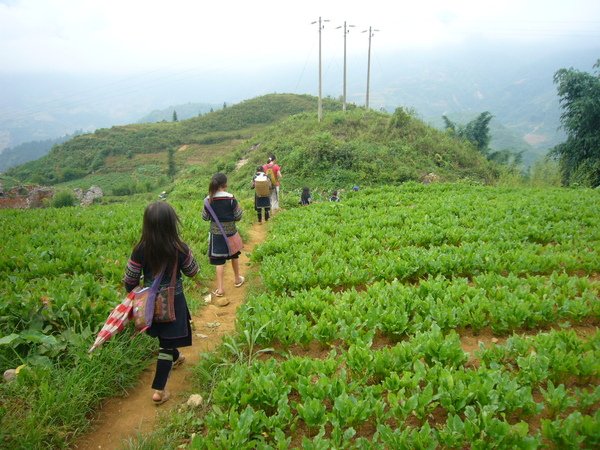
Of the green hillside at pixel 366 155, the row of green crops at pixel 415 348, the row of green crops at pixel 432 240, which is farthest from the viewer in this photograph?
the green hillside at pixel 366 155

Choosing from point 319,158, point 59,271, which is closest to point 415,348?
point 59,271

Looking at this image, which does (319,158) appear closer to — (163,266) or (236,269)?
(236,269)

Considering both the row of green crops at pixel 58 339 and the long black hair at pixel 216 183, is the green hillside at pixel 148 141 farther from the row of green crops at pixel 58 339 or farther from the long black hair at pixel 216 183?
the long black hair at pixel 216 183

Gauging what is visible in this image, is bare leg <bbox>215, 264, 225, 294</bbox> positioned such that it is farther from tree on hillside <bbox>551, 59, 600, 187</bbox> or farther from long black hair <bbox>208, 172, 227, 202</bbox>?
tree on hillside <bbox>551, 59, 600, 187</bbox>

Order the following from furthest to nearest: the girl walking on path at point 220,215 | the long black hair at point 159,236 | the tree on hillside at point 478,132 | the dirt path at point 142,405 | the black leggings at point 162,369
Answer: the tree on hillside at point 478,132 → the girl walking on path at point 220,215 → the black leggings at point 162,369 → the long black hair at point 159,236 → the dirt path at point 142,405

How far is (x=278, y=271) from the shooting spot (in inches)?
270

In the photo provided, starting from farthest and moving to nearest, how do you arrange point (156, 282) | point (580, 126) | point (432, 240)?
point (580, 126), point (432, 240), point (156, 282)

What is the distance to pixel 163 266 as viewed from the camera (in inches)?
159

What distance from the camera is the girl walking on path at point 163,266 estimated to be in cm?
392

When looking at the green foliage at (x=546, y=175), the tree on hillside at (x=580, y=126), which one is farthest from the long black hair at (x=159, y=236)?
the tree on hillside at (x=580, y=126)

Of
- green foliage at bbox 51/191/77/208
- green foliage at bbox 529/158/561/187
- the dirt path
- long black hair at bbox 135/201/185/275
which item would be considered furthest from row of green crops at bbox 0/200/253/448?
green foliage at bbox 51/191/77/208

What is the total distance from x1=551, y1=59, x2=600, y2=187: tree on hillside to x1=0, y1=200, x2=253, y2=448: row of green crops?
2854 cm

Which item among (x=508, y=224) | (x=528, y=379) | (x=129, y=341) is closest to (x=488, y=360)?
(x=528, y=379)

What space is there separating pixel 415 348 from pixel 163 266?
2.96 meters
